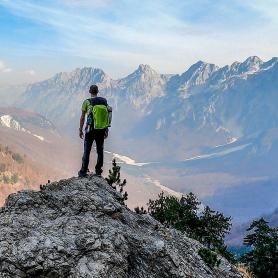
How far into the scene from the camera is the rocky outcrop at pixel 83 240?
12.8 m

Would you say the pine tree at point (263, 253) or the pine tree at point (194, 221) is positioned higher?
the pine tree at point (194, 221)

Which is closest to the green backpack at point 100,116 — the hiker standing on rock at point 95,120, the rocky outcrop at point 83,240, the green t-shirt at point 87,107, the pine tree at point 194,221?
the hiker standing on rock at point 95,120

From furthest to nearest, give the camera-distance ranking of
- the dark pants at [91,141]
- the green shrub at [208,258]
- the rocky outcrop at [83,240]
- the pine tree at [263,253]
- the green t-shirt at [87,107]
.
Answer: the pine tree at [263,253] → the dark pants at [91,141] → the green t-shirt at [87,107] → the green shrub at [208,258] → the rocky outcrop at [83,240]

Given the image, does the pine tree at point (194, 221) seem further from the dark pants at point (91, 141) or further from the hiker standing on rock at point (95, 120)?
the hiker standing on rock at point (95, 120)

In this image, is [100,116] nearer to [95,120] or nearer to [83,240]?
[95,120]

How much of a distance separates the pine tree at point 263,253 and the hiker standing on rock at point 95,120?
20303mm

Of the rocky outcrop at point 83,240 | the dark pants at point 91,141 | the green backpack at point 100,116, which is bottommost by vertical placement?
the rocky outcrop at point 83,240

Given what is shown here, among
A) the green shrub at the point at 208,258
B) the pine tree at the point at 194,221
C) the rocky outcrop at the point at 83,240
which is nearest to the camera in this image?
the rocky outcrop at the point at 83,240

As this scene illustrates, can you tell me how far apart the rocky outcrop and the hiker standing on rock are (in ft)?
6.26

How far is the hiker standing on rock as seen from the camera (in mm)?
19203

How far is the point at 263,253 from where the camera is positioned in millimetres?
37594

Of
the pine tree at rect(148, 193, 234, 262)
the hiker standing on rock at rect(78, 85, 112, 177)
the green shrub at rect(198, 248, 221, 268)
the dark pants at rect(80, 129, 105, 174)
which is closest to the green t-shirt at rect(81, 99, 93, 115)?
the hiker standing on rock at rect(78, 85, 112, 177)

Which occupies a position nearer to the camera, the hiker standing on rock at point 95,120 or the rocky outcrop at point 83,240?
the rocky outcrop at point 83,240

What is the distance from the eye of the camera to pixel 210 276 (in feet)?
54.5
